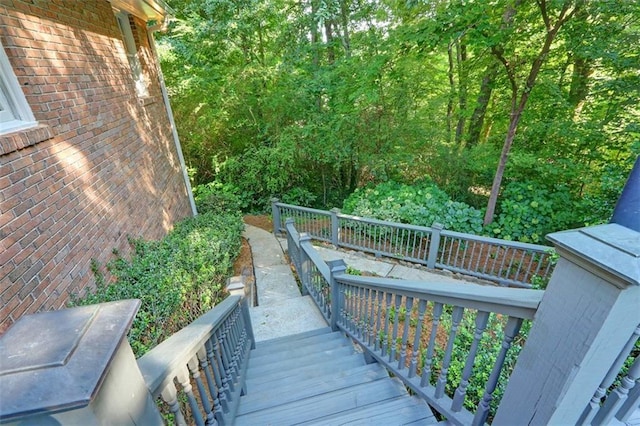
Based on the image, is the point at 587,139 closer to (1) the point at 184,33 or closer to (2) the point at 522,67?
(2) the point at 522,67

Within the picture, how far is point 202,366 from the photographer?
1.39 meters

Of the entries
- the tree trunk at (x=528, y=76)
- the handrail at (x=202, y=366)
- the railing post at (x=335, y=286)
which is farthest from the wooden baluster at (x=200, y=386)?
the tree trunk at (x=528, y=76)

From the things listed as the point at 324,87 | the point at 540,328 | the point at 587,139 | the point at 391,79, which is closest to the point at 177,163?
the point at 324,87

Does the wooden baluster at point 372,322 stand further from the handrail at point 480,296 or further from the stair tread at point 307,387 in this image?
the handrail at point 480,296

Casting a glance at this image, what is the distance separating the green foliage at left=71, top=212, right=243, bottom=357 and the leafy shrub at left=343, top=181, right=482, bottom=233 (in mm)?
3236

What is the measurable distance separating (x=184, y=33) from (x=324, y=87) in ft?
11.7

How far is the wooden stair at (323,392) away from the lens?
1.77m

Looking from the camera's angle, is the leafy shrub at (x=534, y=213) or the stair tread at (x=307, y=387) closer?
the stair tread at (x=307, y=387)

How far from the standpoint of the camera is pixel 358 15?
7.20 meters

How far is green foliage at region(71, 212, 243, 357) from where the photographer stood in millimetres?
2664

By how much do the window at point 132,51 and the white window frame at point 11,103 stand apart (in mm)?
2726

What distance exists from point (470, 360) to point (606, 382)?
48cm

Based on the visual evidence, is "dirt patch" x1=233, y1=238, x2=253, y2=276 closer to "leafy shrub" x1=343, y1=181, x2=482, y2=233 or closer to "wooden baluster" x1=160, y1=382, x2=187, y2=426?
"leafy shrub" x1=343, y1=181, x2=482, y2=233

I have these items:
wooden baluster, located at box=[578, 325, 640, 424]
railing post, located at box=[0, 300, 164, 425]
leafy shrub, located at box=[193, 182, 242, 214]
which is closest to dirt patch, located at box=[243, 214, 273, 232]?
leafy shrub, located at box=[193, 182, 242, 214]
